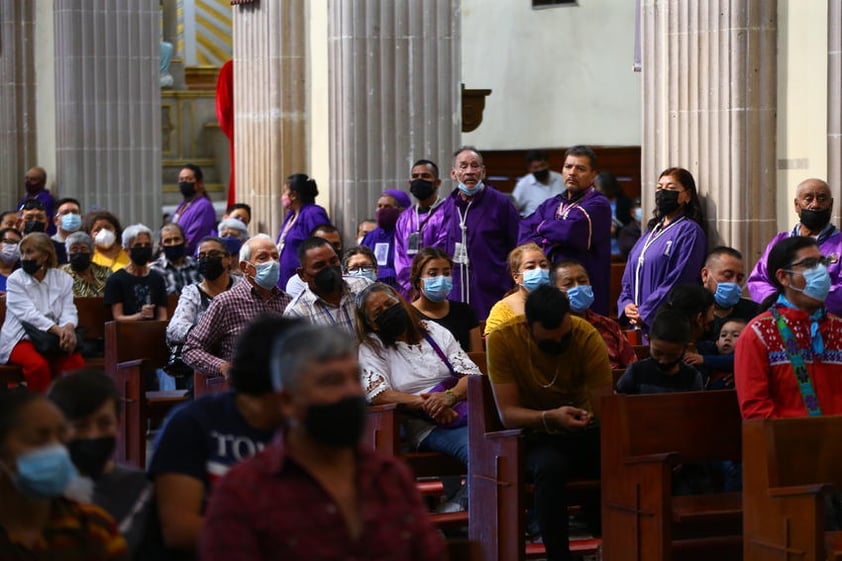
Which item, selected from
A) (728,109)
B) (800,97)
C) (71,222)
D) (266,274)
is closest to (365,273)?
(266,274)

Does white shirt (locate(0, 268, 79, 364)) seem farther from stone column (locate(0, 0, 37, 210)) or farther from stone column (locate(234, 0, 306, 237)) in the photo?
A: stone column (locate(0, 0, 37, 210))

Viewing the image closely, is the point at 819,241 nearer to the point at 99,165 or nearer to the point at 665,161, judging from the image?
the point at 665,161

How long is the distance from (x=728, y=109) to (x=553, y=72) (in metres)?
12.3

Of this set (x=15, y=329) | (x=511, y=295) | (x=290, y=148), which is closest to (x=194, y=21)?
(x=290, y=148)

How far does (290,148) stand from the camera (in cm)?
1431

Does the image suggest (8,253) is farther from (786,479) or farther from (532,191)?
(786,479)

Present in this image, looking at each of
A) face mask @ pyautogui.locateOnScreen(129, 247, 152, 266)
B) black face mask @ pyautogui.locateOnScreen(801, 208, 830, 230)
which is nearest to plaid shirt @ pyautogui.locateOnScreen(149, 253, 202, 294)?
face mask @ pyautogui.locateOnScreen(129, 247, 152, 266)

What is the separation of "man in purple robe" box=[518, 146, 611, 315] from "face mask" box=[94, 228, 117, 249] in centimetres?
445

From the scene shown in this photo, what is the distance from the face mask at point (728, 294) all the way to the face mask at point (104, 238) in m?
6.26

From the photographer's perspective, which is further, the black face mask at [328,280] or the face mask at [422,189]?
the face mask at [422,189]

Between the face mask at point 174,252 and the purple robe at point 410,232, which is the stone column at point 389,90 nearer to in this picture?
the face mask at point 174,252

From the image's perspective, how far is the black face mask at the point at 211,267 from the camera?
10.3 metres

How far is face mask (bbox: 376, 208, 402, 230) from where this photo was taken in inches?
491

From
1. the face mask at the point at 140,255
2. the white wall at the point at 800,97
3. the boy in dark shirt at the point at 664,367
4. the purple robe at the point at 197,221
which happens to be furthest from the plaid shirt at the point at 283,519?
the purple robe at the point at 197,221
